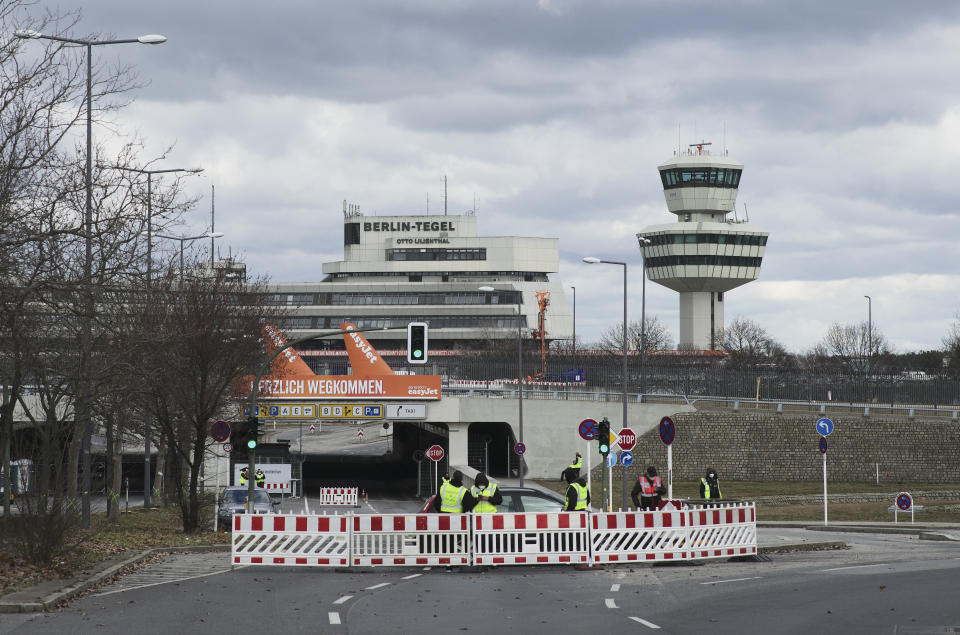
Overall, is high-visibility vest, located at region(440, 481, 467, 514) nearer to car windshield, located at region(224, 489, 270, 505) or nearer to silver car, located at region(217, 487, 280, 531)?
silver car, located at region(217, 487, 280, 531)

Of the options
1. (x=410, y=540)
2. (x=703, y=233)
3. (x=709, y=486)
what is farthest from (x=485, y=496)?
(x=703, y=233)

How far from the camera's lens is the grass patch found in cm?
1753

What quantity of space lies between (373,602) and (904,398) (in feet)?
169

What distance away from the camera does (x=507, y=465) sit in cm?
6881

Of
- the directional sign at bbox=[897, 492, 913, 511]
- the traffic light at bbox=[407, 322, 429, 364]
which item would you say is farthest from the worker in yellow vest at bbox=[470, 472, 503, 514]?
the directional sign at bbox=[897, 492, 913, 511]

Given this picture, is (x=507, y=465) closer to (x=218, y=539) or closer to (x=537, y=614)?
(x=218, y=539)

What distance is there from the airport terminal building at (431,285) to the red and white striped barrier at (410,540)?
115m

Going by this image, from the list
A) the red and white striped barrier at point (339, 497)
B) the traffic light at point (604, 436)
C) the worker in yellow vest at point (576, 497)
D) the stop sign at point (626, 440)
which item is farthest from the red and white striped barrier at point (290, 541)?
the red and white striped barrier at point (339, 497)

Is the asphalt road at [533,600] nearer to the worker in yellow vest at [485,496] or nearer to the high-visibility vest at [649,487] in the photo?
the worker in yellow vest at [485,496]

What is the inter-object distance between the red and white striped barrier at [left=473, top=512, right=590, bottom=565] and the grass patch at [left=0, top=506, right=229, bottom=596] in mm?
6549

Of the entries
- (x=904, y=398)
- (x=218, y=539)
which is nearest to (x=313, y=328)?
(x=904, y=398)

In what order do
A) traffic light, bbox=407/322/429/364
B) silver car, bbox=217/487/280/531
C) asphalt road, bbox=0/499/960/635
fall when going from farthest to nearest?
silver car, bbox=217/487/280/531
traffic light, bbox=407/322/429/364
asphalt road, bbox=0/499/960/635

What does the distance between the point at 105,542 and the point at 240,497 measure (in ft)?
49.1

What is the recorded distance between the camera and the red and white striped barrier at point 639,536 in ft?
69.8
